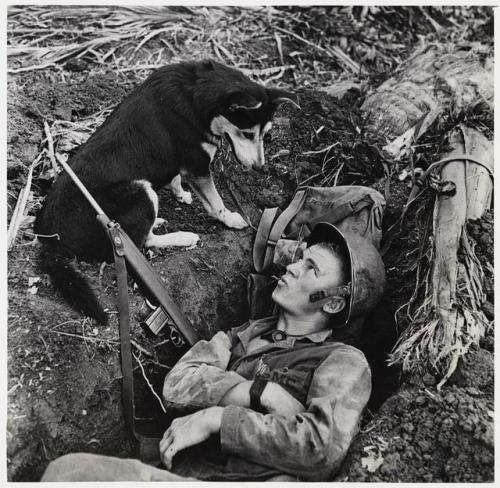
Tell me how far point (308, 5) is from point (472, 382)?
3416mm

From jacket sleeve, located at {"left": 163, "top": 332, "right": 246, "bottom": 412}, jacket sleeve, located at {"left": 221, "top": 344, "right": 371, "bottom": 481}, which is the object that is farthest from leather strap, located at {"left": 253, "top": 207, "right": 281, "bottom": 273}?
jacket sleeve, located at {"left": 221, "top": 344, "right": 371, "bottom": 481}

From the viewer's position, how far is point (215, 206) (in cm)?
346

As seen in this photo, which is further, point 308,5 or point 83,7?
point 308,5

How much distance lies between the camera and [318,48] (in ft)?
14.8

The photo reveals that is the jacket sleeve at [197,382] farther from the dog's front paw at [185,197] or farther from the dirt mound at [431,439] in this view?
the dog's front paw at [185,197]

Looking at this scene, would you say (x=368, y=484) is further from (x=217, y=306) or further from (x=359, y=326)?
(x=217, y=306)

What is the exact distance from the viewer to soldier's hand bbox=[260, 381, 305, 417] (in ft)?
7.48

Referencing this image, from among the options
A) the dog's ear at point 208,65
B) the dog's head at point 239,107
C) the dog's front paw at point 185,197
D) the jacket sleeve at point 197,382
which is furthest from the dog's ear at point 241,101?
the jacket sleeve at point 197,382

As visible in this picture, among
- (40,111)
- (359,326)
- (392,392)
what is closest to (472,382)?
(392,392)

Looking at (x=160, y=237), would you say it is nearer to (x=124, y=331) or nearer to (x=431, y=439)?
(x=124, y=331)

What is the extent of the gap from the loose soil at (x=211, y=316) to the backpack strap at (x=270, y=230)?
0.12 meters

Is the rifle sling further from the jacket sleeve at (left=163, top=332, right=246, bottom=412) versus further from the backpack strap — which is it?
the backpack strap

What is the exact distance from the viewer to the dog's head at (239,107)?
3.14 meters

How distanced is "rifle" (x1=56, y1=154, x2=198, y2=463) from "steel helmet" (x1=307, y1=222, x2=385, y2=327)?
83 centimetres
